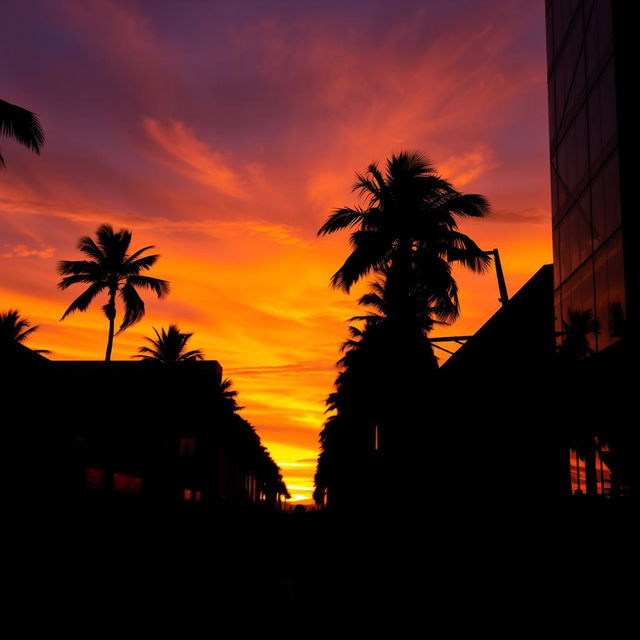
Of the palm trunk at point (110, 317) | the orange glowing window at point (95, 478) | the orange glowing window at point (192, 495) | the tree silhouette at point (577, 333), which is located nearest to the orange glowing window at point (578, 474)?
the tree silhouette at point (577, 333)

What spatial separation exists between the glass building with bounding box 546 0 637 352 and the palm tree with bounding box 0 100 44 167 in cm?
1216

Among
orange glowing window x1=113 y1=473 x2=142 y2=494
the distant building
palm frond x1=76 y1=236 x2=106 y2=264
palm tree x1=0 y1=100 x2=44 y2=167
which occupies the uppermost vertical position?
palm frond x1=76 y1=236 x2=106 y2=264

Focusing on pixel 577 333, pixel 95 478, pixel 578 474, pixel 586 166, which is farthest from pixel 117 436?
pixel 586 166

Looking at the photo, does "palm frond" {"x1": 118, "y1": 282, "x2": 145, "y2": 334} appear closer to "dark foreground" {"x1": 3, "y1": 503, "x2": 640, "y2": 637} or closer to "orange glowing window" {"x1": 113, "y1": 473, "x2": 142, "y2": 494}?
"orange glowing window" {"x1": 113, "y1": 473, "x2": 142, "y2": 494}

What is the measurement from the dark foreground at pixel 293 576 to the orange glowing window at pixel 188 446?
2219 centimetres

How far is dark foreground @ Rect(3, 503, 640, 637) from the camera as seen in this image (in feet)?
32.9

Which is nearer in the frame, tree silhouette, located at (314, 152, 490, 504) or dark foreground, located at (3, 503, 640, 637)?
dark foreground, located at (3, 503, 640, 637)

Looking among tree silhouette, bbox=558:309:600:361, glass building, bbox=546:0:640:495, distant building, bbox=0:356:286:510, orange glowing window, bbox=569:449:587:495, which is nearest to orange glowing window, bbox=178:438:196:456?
distant building, bbox=0:356:286:510

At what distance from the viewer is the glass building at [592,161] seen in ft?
55.4

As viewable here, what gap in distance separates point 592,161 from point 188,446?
32.0m

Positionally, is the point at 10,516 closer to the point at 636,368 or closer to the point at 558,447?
the point at 636,368

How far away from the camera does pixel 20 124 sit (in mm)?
15312

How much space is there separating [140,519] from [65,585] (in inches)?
226

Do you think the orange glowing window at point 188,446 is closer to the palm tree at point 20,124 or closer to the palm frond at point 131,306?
the palm frond at point 131,306
